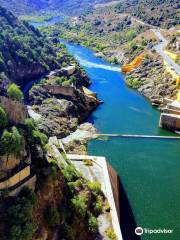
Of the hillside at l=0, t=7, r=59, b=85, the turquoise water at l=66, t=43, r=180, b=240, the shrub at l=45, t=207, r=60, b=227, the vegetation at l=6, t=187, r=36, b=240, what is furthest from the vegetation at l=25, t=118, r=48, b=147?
the hillside at l=0, t=7, r=59, b=85

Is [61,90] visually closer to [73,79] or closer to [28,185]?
[73,79]

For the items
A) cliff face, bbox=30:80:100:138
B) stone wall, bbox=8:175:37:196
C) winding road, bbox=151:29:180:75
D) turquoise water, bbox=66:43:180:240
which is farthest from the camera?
winding road, bbox=151:29:180:75

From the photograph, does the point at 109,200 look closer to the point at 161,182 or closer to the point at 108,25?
the point at 161,182

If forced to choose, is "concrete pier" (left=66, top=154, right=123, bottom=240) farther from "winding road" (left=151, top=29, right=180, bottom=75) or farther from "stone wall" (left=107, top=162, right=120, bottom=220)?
"winding road" (left=151, top=29, right=180, bottom=75)

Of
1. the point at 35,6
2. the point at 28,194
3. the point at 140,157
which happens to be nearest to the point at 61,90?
the point at 140,157

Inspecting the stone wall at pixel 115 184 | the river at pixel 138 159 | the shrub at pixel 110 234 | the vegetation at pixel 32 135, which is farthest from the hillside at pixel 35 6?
the shrub at pixel 110 234

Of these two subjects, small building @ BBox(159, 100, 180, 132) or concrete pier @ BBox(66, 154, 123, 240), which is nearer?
concrete pier @ BBox(66, 154, 123, 240)
